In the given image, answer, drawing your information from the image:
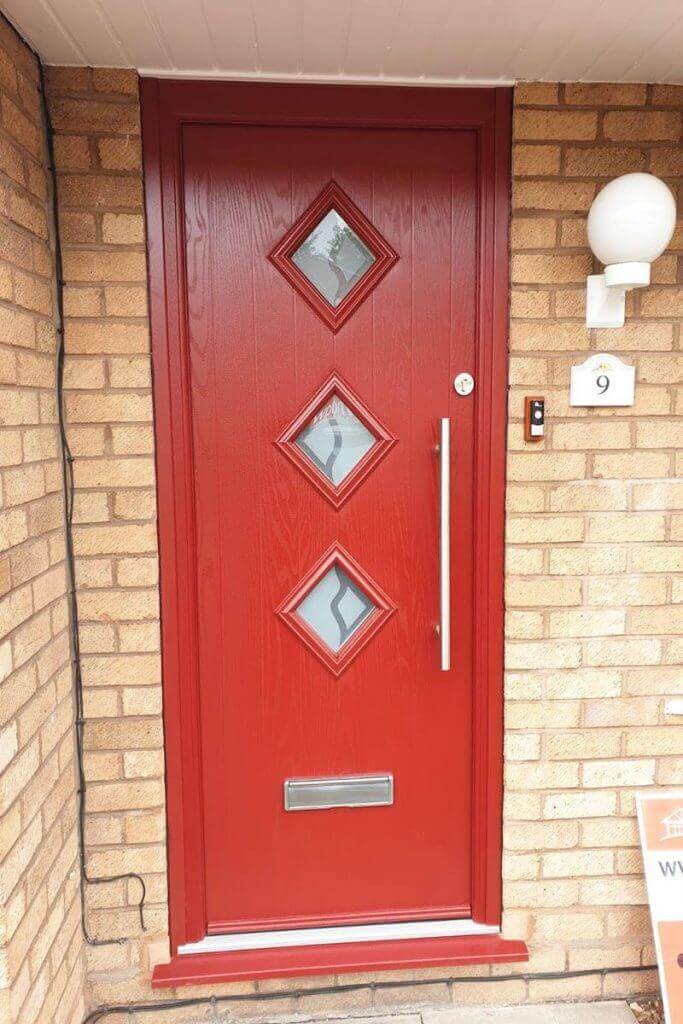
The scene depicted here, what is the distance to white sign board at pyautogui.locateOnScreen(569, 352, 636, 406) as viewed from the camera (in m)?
1.98

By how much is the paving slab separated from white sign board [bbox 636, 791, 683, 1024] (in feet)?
0.59

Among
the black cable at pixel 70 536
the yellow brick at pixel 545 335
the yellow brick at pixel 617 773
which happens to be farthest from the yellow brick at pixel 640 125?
the yellow brick at pixel 617 773

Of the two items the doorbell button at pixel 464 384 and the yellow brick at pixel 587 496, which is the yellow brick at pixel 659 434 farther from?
the doorbell button at pixel 464 384

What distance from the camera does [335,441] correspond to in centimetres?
205

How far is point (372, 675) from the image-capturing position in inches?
82.5

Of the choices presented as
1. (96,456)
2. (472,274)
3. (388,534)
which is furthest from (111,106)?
Result: (388,534)

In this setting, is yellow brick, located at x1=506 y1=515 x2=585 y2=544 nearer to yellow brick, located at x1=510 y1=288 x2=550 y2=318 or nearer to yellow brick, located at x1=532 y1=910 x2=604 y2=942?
yellow brick, located at x1=510 y1=288 x2=550 y2=318

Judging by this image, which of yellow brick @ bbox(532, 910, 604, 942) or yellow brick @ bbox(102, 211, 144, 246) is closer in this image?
yellow brick @ bbox(102, 211, 144, 246)

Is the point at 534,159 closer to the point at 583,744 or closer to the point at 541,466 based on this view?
the point at 541,466

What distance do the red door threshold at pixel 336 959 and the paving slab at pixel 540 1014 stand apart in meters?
0.15

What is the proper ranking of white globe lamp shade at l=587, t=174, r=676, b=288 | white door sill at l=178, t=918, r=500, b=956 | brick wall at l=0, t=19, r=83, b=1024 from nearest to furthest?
brick wall at l=0, t=19, r=83, b=1024, white globe lamp shade at l=587, t=174, r=676, b=288, white door sill at l=178, t=918, r=500, b=956

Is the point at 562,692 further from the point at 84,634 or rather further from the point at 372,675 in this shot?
the point at 84,634

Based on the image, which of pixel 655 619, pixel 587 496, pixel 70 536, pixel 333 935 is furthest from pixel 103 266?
pixel 333 935

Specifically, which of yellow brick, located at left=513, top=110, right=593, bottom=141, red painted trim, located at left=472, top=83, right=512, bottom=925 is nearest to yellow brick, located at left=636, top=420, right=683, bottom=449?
red painted trim, located at left=472, top=83, right=512, bottom=925
